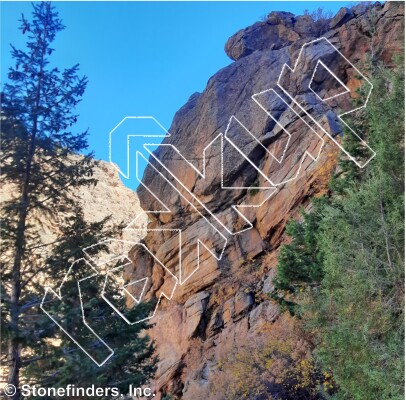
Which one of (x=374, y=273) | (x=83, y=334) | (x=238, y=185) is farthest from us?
(x=238, y=185)

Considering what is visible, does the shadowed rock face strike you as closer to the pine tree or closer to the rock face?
the rock face

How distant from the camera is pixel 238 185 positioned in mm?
17922

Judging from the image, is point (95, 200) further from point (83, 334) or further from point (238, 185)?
point (238, 185)

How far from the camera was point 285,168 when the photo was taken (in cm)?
1688

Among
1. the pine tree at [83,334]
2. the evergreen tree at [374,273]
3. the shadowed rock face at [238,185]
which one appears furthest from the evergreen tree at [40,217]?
the shadowed rock face at [238,185]

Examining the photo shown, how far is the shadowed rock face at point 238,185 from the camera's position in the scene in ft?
50.7

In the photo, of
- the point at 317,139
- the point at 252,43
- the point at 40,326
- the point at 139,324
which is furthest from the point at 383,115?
the point at 252,43

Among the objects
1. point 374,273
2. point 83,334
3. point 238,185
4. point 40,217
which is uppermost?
point 238,185

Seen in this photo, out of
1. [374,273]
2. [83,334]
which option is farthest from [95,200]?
[374,273]

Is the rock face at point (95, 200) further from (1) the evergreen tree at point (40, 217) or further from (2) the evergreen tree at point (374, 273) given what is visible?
(2) the evergreen tree at point (374, 273)

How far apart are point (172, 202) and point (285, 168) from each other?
5340 millimetres

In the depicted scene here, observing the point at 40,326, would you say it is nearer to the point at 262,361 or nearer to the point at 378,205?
the point at 378,205

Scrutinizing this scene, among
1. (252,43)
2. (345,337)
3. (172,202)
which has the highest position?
(252,43)

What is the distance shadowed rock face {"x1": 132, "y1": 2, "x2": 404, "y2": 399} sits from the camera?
608 inches
